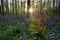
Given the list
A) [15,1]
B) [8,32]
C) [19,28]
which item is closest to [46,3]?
[15,1]

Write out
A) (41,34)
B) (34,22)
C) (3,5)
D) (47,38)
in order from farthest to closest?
1. (3,5)
2. (34,22)
3. (41,34)
4. (47,38)

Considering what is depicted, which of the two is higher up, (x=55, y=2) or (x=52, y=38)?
(x=55, y=2)

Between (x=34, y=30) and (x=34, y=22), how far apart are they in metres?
0.29

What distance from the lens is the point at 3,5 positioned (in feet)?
23.5

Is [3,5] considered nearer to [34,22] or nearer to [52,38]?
[34,22]

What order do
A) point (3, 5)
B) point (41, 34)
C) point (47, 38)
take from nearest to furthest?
point (47, 38)
point (41, 34)
point (3, 5)

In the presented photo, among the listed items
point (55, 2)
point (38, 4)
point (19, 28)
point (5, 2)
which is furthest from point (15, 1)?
point (19, 28)

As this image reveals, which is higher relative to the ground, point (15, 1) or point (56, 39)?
point (15, 1)

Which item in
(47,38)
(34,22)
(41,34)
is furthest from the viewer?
(34,22)

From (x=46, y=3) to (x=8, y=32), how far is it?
431 centimetres

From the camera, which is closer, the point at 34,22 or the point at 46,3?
the point at 34,22

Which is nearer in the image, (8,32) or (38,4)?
(8,32)

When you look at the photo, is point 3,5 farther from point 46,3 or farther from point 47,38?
point 47,38

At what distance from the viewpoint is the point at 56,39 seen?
9.30 ft
